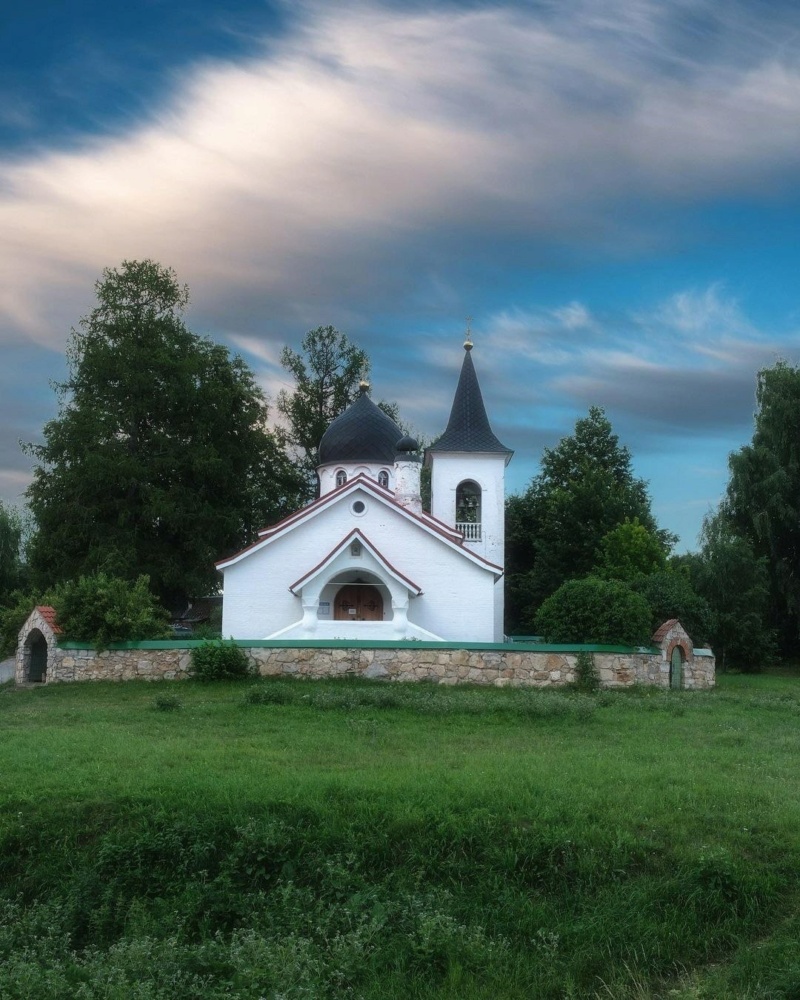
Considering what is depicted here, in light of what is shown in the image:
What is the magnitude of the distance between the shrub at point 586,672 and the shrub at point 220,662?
20.2 feet

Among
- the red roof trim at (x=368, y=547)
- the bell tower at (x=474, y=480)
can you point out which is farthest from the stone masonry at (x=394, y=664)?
the bell tower at (x=474, y=480)

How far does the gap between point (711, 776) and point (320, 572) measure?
14820 mm

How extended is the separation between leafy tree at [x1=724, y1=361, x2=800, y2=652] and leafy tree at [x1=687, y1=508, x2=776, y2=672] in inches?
93.3

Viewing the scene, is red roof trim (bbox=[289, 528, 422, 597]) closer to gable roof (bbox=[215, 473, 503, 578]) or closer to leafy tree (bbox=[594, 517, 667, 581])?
gable roof (bbox=[215, 473, 503, 578])

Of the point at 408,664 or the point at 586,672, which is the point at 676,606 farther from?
the point at 408,664

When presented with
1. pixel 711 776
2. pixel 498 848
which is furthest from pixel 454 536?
pixel 498 848

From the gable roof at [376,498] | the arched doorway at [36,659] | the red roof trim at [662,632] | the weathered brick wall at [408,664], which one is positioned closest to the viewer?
the weathered brick wall at [408,664]

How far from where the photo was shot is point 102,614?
20047mm

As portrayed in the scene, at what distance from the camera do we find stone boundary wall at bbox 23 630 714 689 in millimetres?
19375

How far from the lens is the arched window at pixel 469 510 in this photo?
31.7 metres

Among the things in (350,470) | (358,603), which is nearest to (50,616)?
(358,603)

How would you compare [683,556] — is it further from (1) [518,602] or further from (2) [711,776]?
(2) [711,776]

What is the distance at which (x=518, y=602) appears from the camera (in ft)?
135

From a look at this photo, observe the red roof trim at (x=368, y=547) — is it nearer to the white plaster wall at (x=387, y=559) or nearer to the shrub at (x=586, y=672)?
the white plaster wall at (x=387, y=559)
